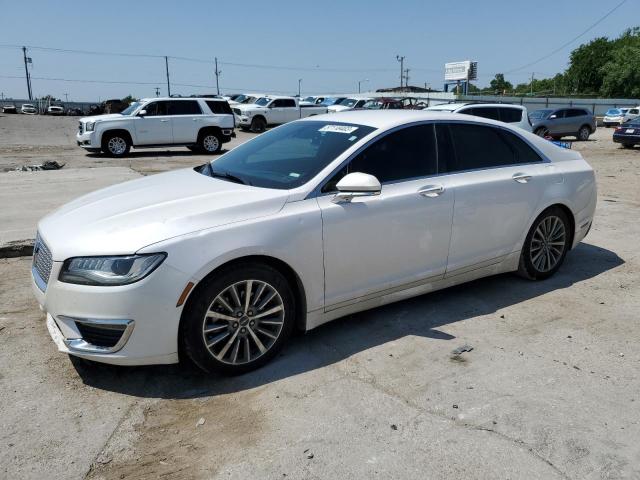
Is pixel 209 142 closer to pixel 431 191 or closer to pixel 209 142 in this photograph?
pixel 209 142

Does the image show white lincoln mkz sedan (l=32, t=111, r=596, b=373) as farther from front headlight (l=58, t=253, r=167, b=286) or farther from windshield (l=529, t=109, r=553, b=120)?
windshield (l=529, t=109, r=553, b=120)

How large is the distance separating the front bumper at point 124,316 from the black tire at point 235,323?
0.36 ft

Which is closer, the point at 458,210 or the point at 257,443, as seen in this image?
the point at 257,443

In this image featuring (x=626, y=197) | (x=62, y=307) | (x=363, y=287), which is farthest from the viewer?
(x=626, y=197)

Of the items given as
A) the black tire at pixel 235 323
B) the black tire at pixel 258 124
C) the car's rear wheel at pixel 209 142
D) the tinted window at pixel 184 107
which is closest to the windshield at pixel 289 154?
the black tire at pixel 235 323

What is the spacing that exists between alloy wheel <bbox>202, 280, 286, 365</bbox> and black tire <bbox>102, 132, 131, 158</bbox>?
15.7 metres

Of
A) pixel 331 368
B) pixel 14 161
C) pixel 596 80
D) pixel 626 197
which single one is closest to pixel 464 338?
pixel 331 368

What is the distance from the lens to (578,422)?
117 inches

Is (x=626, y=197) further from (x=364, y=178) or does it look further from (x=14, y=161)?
(x=14, y=161)

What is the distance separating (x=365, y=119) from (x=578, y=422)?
2.58 m

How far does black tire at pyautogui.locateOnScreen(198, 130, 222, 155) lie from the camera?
1899cm

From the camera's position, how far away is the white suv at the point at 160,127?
17492 millimetres

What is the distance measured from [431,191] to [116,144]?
51.3ft

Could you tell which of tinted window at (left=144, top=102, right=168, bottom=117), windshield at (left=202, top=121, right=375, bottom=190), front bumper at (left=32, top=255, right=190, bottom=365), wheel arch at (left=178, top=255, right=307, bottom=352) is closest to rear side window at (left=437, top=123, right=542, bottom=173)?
windshield at (left=202, top=121, right=375, bottom=190)
